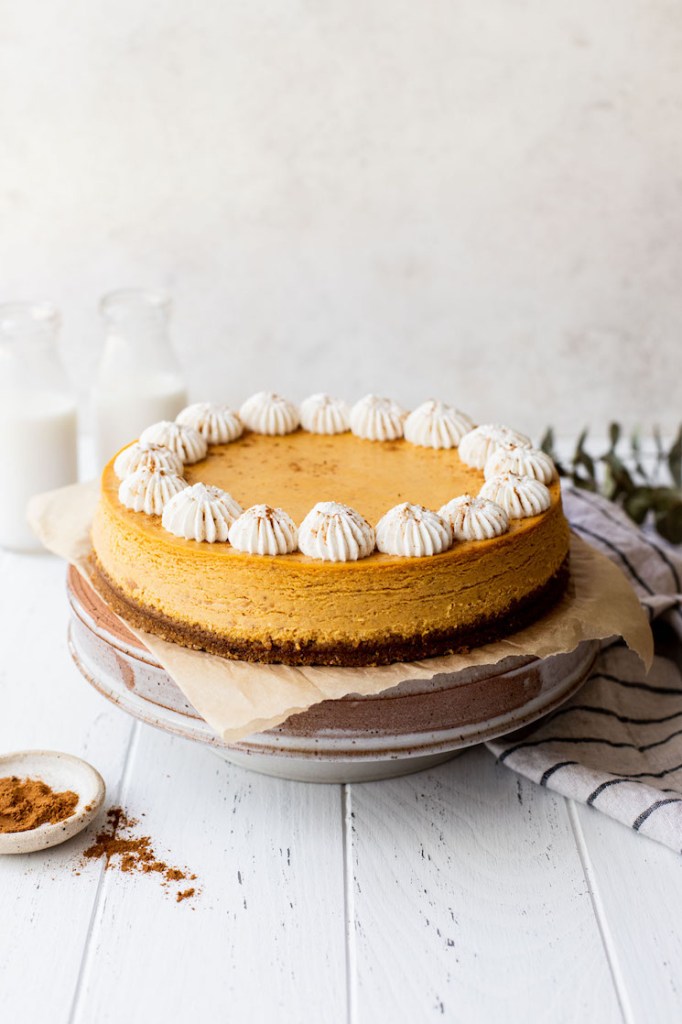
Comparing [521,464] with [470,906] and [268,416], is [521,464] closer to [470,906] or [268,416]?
[268,416]

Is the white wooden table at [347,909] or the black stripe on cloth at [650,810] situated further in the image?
the black stripe on cloth at [650,810]

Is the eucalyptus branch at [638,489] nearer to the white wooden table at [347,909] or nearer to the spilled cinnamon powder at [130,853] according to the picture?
the white wooden table at [347,909]

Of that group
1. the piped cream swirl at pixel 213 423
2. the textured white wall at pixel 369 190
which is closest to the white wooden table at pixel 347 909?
the piped cream swirl at pixel 213 423

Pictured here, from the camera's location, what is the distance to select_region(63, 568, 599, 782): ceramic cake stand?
6.07 feet

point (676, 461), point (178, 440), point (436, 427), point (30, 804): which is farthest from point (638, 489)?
point (30, 804)

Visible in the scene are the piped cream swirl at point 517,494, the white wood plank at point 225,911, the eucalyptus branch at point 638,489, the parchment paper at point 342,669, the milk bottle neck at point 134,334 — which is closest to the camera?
the white wood plank at point 225,911

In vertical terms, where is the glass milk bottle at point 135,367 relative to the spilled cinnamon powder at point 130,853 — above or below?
above

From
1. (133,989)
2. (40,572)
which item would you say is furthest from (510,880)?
(40,572)

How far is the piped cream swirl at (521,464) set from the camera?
225 cm

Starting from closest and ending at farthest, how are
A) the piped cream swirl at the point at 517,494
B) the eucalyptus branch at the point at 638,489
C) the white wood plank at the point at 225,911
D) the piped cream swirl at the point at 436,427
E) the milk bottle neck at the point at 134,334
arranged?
1. the white wood plank at the point at 225,911
2. the piped cream swirl at the point at 517,494
3. the piped cream swirl at the point at 436,427
4. the eucalyptus branch at the point at 638,489
5. the milk bottle neck at the point at 134,334

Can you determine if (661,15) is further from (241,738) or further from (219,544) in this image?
(241,738)

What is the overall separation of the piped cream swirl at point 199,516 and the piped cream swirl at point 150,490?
8 cm

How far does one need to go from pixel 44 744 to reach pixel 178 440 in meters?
0.67

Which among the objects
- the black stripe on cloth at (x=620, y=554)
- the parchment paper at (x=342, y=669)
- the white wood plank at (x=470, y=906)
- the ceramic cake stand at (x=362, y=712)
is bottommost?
the white wood plank at (x=470, y=906)
